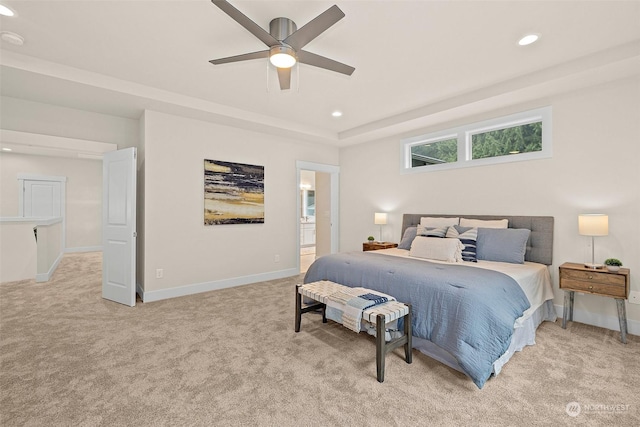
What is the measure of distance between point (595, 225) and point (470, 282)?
1684 millimetres

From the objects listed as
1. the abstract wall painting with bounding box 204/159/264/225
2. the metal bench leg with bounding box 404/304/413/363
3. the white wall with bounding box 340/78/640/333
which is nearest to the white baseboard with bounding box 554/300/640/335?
the white wall with bounding box 340/78/640/333

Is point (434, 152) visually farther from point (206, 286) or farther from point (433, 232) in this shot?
point (206, 286)

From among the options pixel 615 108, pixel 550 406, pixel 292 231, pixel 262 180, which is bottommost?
pixel 550 406

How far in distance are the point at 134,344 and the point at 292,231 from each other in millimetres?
3171

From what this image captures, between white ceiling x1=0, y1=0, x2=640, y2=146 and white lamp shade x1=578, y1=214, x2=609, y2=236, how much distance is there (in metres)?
1.45

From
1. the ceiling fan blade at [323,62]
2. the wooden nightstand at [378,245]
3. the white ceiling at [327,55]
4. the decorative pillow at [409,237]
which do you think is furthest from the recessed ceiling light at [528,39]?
the wooden nightstand at [378,245]

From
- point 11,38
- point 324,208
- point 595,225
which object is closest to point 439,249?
point 595,225

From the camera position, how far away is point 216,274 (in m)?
4.48

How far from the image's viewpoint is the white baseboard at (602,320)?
2.86 metres

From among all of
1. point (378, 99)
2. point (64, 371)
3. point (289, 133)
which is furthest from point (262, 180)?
point (64, 371)

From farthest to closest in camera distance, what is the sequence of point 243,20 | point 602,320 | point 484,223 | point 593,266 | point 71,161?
point 71,161 < point 484,223 < point 602,320 < point 593,266 < point 243,20

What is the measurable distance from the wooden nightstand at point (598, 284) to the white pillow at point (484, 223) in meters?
0.79

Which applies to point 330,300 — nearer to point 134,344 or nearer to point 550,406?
point 550,406

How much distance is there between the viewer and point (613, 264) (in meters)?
2.82
